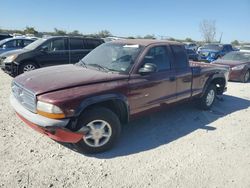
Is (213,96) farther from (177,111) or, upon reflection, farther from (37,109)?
(37,109)

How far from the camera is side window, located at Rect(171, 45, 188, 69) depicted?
510 cm

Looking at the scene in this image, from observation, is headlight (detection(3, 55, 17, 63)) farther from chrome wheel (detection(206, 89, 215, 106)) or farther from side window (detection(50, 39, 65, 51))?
chrome wheel (detection(206, 89, 215, 106))

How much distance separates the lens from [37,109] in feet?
11.1

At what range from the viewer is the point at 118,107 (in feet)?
13.3

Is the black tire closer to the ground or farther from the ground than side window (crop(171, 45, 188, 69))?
closer to the ground

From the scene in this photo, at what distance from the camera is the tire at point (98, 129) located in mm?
3578

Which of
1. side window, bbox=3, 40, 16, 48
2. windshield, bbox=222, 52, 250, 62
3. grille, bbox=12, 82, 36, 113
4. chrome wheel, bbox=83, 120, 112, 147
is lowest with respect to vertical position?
chrome wheel, bbox=83, 120, 112, 147

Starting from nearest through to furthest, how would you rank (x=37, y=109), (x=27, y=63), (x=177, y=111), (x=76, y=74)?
(x=37, y=109) → (x=76, y=74) → (x=177, y=111) → (x=27, y=63)

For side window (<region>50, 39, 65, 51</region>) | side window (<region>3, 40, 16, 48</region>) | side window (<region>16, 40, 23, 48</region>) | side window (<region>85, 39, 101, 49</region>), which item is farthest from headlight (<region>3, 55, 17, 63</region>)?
side window (<region>16, 40, 23, 48</region>)

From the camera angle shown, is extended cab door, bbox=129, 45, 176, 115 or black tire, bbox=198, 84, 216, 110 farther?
black tire, bbox=198, 84, 216, 110

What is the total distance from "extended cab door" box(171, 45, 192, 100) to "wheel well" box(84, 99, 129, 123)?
5.03 ft

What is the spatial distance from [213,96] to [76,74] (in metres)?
4.14

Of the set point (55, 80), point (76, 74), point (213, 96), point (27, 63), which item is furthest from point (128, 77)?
point (27, 63)

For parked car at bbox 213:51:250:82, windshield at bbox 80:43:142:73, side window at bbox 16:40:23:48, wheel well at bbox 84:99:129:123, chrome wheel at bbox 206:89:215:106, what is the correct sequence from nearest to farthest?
wheel well at bbox 84:99:129:123 < windshield at bbox 80:43:142:73 < chrome wheel at bbox 206:89:215:106 < parked car at bbox 213:51:250:82 < side window at bbox 16:40:23:48
